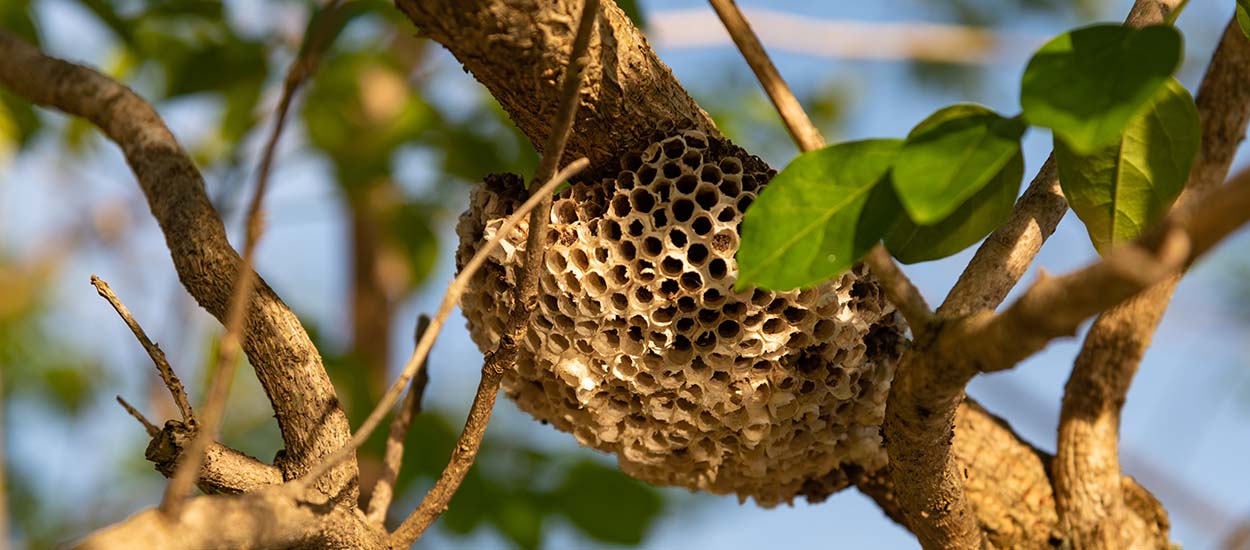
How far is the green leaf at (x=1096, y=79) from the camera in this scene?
65cm

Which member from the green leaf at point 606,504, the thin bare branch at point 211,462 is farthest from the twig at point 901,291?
the green leaf at point 606,504

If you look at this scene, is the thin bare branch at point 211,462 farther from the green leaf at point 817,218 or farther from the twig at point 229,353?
the green leaf at point 817,218

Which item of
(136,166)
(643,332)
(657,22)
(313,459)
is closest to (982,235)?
(643,332)

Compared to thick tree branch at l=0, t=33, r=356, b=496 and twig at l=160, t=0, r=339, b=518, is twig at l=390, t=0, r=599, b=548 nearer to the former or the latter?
thick tree branch at l=0, t=33, r=356, b=496

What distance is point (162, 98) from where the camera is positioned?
187 centimetres

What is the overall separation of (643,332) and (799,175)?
305 millimetres

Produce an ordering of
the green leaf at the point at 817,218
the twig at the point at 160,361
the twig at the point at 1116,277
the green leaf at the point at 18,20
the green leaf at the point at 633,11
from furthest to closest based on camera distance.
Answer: the green leaf at the point at 18,20 → the green leaf at the point at 633,11 → the twig at the point at 160,361 → the green leaf at the point at 817,218 → the twig at the point at 1116,277

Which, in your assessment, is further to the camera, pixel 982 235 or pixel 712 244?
pixel 712 244

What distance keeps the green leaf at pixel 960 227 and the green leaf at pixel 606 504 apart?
1024 millimetres

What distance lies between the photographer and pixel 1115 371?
1294 millimetres

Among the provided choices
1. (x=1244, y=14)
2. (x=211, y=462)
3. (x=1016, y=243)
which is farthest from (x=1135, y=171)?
(x=211, y=462)

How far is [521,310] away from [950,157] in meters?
0.39

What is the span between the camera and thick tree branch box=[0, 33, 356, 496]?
37.7 inches

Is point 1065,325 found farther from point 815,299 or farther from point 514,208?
point 514,208
